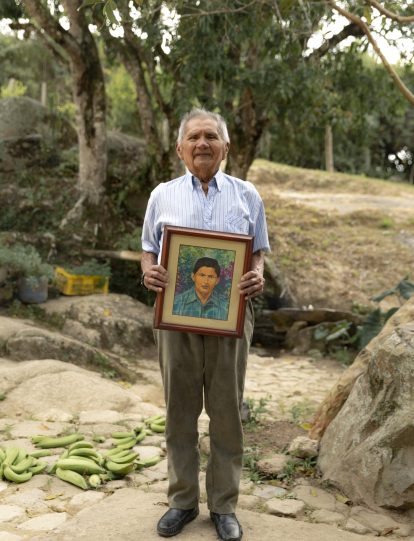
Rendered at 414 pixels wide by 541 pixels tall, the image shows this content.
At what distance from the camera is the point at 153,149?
9312 mm

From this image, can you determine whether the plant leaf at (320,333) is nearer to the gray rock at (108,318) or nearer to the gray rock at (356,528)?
the gray rock at (108,318)

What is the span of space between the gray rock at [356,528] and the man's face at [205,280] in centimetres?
155

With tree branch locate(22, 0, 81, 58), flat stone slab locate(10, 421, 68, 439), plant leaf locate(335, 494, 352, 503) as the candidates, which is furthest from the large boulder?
tree branch locate(22, 0, 81, 58)

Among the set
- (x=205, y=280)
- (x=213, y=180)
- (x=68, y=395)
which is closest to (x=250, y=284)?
(x=205, y=280)

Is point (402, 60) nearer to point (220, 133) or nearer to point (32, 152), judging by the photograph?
point (220, 133)

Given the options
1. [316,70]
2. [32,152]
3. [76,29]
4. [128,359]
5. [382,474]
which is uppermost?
[76,29]

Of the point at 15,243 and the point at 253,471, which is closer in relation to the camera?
the point at 253,471

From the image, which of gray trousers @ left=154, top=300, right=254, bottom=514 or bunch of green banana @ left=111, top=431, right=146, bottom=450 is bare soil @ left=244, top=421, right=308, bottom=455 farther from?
gray trousers @ left=154, top=300, right=254, bottom=514

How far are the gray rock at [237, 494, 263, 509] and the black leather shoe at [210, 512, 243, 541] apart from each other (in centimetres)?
54

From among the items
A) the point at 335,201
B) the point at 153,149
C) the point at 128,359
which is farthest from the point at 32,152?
the point at 335,201

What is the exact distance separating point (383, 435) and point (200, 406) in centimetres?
115

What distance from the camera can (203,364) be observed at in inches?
96.7

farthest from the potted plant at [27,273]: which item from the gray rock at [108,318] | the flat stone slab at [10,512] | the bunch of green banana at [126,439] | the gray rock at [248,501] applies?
the gray rock at [248,501]

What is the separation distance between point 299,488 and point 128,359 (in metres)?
3.80
